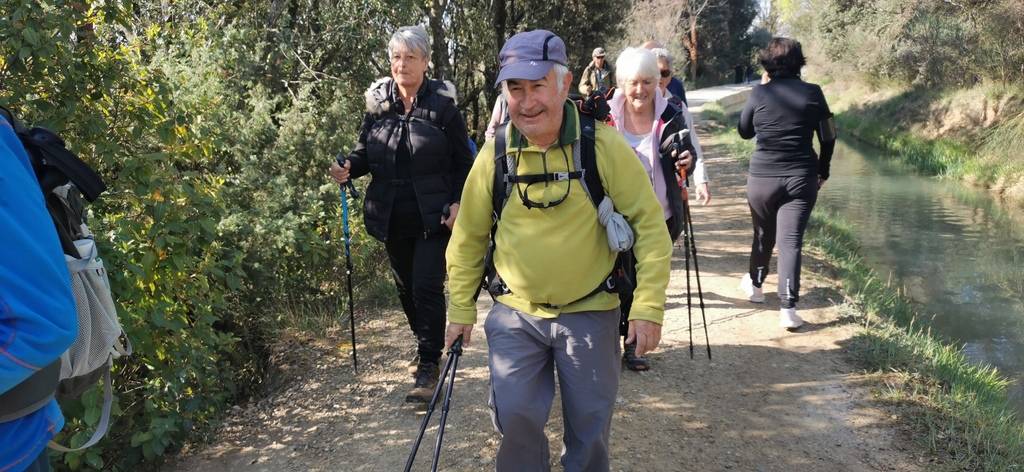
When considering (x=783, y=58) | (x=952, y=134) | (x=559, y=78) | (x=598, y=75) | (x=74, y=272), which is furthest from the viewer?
(x=952, y=134)

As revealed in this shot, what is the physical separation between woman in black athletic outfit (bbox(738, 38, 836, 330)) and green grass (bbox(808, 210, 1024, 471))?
26.6 inches

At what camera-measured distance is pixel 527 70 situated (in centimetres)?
232

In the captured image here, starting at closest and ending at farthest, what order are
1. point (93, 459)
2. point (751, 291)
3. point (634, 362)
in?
point (93, 459) → point (634, 362) → point (751, 291)

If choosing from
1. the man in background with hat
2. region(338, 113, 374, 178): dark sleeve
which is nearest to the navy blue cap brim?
region(338, 113, 374, 178): dark sleeve

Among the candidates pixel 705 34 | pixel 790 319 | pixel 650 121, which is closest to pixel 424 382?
pixel 650 121

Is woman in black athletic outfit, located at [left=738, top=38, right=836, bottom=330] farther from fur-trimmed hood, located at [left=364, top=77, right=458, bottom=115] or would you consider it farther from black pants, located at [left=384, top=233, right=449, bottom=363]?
black pants, located at [left=384, top=233, right=449, bottom=363]

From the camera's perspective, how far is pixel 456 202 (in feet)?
12.1

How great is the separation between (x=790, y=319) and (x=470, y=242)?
3.24 metres

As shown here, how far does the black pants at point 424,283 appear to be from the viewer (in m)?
3.76

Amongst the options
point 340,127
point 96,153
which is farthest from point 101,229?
point 340,127

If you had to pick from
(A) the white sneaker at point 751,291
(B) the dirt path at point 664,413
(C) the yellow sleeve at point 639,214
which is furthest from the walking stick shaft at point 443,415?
(A) the white sneaker at point 751,291

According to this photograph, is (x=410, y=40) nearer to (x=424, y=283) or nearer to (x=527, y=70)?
(x=424, y=283)

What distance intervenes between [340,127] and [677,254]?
3530 mm

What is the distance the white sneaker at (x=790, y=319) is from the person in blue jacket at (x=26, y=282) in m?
4.60
